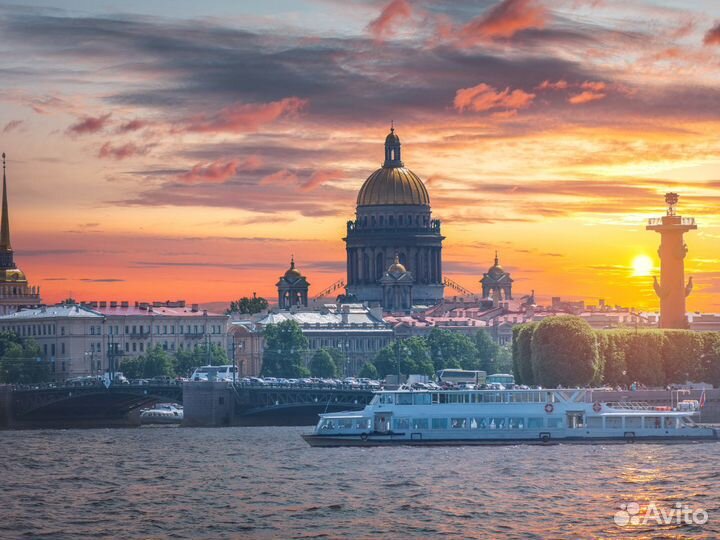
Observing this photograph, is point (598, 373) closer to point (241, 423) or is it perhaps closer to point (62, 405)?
point (241, 423)

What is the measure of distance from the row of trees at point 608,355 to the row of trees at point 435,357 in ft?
122

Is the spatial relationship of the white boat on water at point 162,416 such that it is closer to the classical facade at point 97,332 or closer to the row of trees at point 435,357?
the classical facade at point 97,332

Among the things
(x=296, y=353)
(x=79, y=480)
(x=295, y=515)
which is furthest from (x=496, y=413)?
(x=296, y=353)

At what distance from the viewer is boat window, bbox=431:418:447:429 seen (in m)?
109

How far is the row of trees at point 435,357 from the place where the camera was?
185 metres

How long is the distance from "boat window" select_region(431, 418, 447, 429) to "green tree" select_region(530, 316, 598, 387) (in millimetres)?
27825

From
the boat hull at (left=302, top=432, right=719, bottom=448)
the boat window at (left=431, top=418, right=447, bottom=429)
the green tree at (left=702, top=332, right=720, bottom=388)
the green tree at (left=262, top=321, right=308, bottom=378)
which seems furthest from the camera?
the green tree at (left=262, top=321, right=308, bottom=378)

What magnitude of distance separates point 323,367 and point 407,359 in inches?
366

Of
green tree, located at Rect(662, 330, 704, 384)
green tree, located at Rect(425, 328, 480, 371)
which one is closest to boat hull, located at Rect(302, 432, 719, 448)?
green tree, located at Rect(662, 330, 704, 384)

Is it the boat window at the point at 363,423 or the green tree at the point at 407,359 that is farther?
the green tree at the point at 407,359

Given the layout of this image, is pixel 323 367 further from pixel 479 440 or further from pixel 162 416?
pixel 479 440

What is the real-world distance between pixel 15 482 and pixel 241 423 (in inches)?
1667

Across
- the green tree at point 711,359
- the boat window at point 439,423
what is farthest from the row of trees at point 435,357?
the boat window at point 439,423

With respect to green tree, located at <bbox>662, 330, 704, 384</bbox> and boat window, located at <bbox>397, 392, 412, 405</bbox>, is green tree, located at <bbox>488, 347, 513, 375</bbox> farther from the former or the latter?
boat window, located at <bbox>397, 392, 412, 405</bbox>
